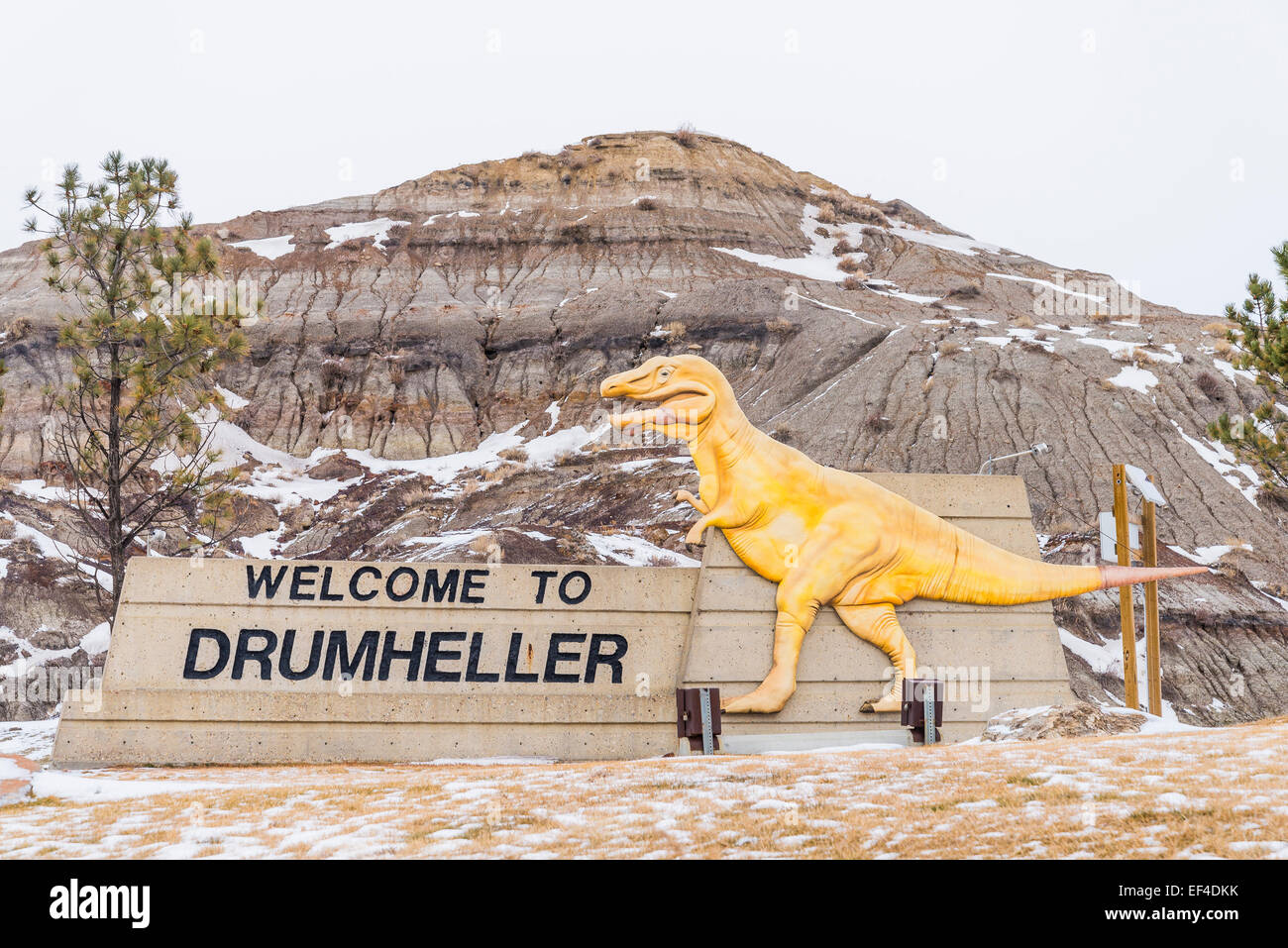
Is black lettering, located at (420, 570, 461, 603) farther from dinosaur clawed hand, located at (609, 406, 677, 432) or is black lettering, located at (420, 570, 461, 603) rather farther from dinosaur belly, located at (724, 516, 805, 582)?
dinosaur belly, located at (724, 516, 805, 582)

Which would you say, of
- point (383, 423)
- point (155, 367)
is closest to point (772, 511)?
point (155, 367)

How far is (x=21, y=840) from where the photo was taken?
8.20m

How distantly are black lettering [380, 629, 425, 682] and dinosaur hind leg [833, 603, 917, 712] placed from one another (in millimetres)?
5078

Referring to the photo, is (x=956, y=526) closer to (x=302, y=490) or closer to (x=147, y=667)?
(x=147, y=667)

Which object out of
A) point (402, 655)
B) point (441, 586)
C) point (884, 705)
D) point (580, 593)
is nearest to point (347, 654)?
point (402, 655)

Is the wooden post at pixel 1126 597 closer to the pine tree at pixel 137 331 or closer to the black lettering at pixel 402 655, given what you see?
the black lettering at pixel 402 655

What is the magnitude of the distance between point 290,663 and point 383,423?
41011 mm

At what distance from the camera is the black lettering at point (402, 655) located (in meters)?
14.0

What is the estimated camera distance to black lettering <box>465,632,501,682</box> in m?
14.0

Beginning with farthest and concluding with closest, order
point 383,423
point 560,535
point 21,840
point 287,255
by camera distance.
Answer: point 287,255, point 383,423, point 560,535, point 21,840

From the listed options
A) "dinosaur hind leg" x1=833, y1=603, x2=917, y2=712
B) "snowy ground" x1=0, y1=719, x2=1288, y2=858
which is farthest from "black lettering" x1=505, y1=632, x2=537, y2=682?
"dinosaur hind leg" x1=833, y1=603, x2=917, y2=712

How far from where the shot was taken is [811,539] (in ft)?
46.5

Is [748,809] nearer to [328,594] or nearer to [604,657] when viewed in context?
[604,657]

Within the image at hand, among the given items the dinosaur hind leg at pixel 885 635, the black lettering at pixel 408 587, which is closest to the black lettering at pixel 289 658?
the black lettering at pixel 408 587
